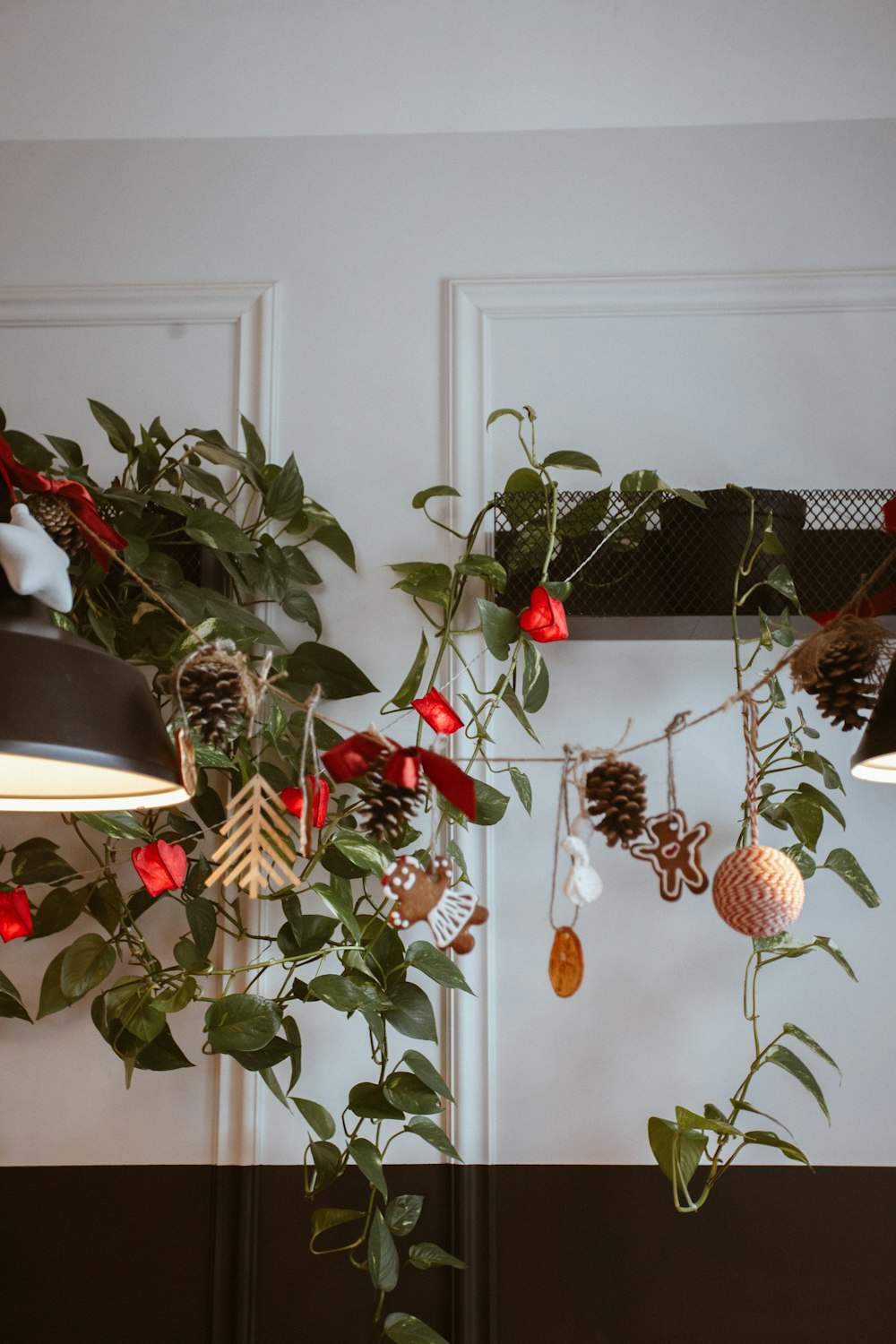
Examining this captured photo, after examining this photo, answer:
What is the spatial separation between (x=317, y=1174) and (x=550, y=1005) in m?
0.42

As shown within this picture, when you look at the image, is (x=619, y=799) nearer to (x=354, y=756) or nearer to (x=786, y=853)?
(x=354, y=756)

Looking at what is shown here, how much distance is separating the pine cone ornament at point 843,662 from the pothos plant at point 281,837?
373 millimetres

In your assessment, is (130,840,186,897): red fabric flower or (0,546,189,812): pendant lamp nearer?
(0,546,189,812): pendant lamp

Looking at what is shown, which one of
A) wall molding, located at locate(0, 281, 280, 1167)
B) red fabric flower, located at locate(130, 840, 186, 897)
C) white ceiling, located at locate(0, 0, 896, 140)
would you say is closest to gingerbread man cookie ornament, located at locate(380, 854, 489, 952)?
red fabric flower, located at locate(130, 840, 186, 897)

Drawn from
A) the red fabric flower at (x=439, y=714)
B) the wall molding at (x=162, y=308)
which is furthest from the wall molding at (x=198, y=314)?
the red fabric flower at (x=439, y=714)

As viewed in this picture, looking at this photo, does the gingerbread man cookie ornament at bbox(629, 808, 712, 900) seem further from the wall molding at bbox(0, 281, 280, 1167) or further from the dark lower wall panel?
the wall molding at bbox(0, 281, 280, 1167)

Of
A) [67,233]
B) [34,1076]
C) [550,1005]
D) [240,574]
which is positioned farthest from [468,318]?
[34,1076]

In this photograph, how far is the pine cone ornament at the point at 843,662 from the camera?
0.81 m

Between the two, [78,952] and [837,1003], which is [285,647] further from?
[837,1003]

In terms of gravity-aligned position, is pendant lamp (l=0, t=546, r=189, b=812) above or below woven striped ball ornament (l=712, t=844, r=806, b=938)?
above

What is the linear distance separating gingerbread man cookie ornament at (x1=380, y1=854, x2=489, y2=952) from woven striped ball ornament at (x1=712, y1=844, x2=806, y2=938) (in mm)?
227

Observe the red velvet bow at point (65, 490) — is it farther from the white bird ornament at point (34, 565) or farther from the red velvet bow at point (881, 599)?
the red velvet bow at point (881, 599)

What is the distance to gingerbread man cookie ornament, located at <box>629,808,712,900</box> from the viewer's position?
77 cm

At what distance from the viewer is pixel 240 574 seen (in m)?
1.43
